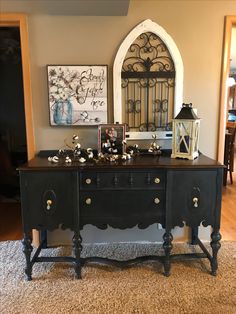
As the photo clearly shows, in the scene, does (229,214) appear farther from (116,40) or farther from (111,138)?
(116,40)

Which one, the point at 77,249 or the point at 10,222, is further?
the point at 10,222

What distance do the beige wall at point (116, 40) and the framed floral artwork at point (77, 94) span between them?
59 mm

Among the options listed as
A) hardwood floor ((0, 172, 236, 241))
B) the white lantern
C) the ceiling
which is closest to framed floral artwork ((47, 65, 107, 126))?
the ceiling

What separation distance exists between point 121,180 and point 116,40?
1.14 metres

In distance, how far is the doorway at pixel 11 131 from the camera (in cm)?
319

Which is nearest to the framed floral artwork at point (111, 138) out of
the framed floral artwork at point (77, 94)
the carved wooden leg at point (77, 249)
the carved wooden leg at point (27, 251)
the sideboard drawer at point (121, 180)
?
the framed floral artwork at point (77, 94)

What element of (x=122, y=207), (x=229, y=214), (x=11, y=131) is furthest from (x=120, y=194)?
(x=11, y=131)

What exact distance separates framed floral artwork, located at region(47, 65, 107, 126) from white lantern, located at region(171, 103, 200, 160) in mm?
610

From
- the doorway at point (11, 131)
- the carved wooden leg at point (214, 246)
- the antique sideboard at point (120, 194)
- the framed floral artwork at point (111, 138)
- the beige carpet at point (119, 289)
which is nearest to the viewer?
the beige carpet at point (119, 289)

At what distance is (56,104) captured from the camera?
7.49 feet

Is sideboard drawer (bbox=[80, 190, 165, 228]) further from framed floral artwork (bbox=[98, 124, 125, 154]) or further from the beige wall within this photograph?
the beige wall

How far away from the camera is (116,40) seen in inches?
88.9

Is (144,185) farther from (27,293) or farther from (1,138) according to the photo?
(1,138)

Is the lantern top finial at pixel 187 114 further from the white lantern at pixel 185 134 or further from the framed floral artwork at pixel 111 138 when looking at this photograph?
the framed floral artwork at pixel 111 138
